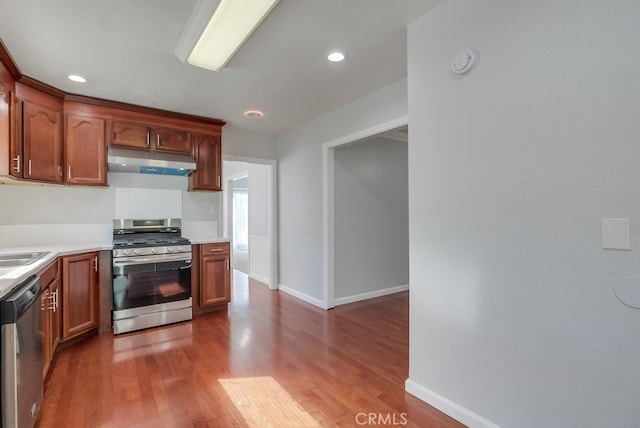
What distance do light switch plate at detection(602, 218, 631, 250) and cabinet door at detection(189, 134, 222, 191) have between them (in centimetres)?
373

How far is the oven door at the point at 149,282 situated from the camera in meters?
3.09

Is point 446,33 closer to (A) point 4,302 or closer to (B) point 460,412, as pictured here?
(B) point 460,412

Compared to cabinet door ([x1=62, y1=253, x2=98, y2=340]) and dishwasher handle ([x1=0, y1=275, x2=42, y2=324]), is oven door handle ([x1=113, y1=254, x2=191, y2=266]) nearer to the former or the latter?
cabinet door ([x1=62, y1=253, x2=98, y2=340])

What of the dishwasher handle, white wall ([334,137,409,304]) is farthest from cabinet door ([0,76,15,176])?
white wall ([334,137,409,304])

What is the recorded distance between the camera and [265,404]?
1953mm

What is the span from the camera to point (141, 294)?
3195 millimetres

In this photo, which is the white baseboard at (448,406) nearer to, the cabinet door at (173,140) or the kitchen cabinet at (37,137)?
the cabinet door at (173,140)

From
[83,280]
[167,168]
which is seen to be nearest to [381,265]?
[167,168]

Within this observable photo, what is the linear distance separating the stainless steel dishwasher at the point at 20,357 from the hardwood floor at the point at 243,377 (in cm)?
33

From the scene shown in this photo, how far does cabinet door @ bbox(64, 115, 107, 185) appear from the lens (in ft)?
10.3

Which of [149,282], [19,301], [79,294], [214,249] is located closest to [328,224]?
[214,249]

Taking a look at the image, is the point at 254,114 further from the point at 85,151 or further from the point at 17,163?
the point at 17,163

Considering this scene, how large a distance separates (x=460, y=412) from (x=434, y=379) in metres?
0.21

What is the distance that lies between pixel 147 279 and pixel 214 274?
2.37 ft
